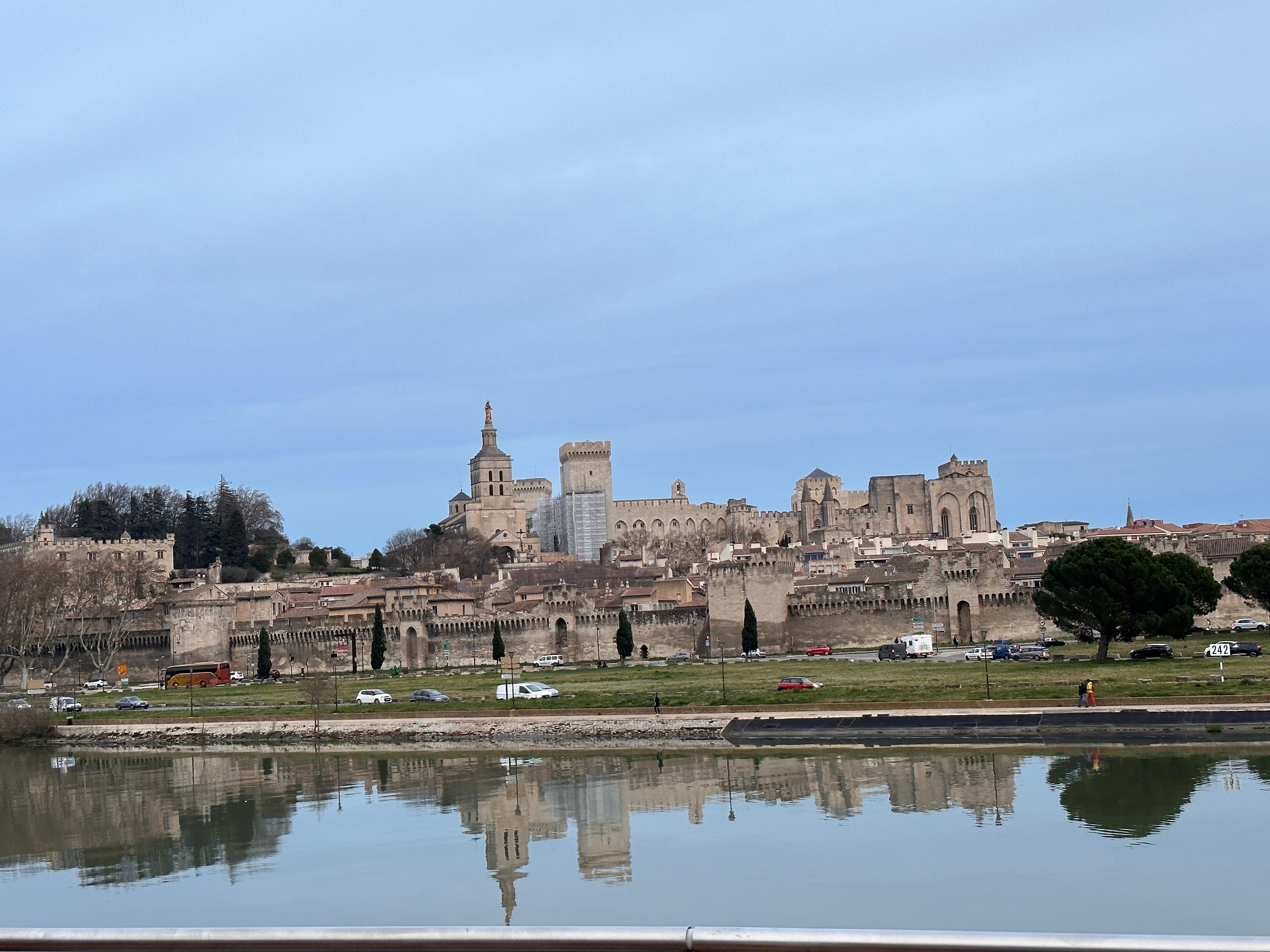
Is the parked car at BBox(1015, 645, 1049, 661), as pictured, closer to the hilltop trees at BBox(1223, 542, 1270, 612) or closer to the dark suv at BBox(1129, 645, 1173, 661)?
the dark suv at BBox(1129, 645, 1173, 661)

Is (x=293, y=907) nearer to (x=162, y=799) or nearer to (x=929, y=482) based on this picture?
(x=162, y=799)

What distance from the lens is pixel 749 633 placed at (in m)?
53.0

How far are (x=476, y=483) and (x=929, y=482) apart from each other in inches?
1727

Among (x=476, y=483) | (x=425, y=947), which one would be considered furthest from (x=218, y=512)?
(x=425, y=947)

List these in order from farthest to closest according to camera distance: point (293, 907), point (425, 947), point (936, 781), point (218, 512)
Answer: point (218, 512) → point (936, 781) → point (293, 907) → point (425, 947)

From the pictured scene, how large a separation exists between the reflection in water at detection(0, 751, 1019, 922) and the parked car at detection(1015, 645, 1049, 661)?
16315mm

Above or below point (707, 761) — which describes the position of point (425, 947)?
above

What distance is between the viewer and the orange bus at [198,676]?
58.7 metres

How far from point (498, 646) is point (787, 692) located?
2398cm

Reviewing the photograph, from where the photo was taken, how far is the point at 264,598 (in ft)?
236

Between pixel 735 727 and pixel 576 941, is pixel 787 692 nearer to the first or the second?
pixel 735 727

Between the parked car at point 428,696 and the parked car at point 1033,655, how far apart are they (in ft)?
58.9

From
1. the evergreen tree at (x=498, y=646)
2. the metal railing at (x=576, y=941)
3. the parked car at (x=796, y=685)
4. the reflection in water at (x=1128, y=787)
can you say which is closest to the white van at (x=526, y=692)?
the parked car at (x=796, y=685)

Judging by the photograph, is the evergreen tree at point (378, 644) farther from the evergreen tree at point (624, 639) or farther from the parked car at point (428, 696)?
the parked car at point (428, 696)
